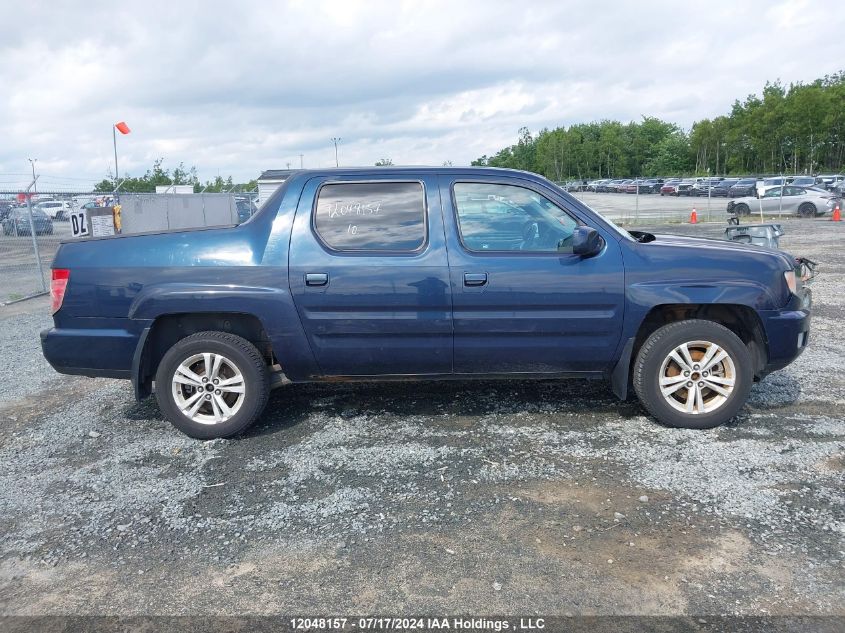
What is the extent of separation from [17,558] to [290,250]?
2284mm

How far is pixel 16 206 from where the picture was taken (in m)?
15.3

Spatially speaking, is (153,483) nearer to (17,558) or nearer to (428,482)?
(17,558)

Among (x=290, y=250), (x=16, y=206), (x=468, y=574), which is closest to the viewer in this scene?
(x=468, y=574)

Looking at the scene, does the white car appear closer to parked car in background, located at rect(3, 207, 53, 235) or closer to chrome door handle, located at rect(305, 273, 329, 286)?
parked car in background, located at rect(3, 207, 53, 235)

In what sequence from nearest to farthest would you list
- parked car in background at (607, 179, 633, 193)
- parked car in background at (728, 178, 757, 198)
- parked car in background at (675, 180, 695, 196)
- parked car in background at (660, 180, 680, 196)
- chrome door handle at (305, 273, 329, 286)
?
chrome door handle at (305, 273, 329, 286)
parked car in background at (728, 178, 757, 198)
parked car in background at (675, 180, 695, 196)
parked car in background at (660, 180, 680, 196)
parked car in background at (607, 179, 633, 193)

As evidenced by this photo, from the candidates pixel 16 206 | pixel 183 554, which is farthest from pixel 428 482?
pixel 16 206

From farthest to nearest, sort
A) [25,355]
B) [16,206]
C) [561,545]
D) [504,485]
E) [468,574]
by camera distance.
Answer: [16,206] < [25,355] < [504,485] < [561,545] < [468,574]

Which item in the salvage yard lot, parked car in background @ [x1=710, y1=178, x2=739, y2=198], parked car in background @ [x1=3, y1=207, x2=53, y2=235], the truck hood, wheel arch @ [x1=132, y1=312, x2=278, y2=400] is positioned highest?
parked car in background @ [x1=710, y1=178, x2=739, y2=198]

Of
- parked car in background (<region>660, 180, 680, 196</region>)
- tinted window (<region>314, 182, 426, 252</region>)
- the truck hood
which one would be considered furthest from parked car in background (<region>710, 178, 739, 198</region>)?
tinted window (<region>314, 182, 426, 252</region>)

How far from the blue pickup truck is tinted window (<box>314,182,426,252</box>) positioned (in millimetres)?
11

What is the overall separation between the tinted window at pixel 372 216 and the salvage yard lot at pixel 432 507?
1304 millimetres

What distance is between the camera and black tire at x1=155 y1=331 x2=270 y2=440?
4.61 metres

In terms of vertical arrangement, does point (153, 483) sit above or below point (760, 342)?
below

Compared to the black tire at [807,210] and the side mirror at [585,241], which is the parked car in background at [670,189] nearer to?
the black tire at [807,210]
